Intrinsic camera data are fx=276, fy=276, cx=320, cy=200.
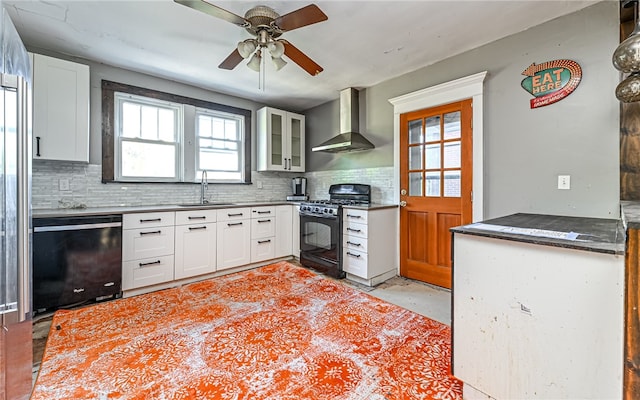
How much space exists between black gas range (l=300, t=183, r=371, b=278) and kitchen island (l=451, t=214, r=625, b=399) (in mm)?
2028

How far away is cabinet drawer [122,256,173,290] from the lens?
280 cm

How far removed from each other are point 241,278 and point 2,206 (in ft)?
8.14

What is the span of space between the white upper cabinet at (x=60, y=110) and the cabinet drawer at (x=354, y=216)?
2.87 m

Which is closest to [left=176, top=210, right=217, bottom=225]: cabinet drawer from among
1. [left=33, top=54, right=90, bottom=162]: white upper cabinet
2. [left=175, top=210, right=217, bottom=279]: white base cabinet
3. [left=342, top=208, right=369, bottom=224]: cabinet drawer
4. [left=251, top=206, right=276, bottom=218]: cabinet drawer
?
[left=175, top=210, right=217, bottom=279]: white base cabinet

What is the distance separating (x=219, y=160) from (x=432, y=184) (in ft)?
9.79

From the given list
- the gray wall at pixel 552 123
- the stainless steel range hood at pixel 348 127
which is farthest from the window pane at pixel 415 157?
the gray wall at pixel 552 123

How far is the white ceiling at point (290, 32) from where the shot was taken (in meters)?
2.17

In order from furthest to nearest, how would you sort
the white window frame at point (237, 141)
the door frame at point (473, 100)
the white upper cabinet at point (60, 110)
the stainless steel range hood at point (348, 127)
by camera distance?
the white window frame at point (237, 141) < the stainless steel range hood at point (348, 127) < the door frame at point (473, 100) < the white upper cabinet at point (60, 110)

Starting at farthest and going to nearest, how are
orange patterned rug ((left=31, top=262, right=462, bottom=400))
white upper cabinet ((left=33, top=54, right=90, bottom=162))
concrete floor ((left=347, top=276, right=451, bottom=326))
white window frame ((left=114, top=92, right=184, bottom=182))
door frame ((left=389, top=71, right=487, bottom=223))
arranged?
white window frame ((left=114, top=92, right=184, bottom=182)), door frame ((left=389, top=71, right=487, bottom=223)), white upper cabinet ((left=33, top=54, right=90, bottom=162)), concrete floor ((left=347, top=276, right=451, bottom=326)), orange patterned rug ((left=31, top=262, right=462, bottom=400))

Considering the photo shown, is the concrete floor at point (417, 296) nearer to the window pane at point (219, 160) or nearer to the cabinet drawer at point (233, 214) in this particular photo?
the cabinet drawer at point (233, 214)

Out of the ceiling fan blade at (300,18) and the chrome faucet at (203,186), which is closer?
the ceiling fan blade at (300,18)

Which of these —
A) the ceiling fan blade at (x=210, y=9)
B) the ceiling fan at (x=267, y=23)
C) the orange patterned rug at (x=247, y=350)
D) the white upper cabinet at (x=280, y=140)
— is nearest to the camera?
the orange patterned rug at (x=247, y=350)

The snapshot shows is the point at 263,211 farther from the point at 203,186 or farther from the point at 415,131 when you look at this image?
the point at 415,131

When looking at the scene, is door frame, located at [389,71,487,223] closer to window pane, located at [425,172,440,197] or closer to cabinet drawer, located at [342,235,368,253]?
window pane, located at [425,172,440,197]
